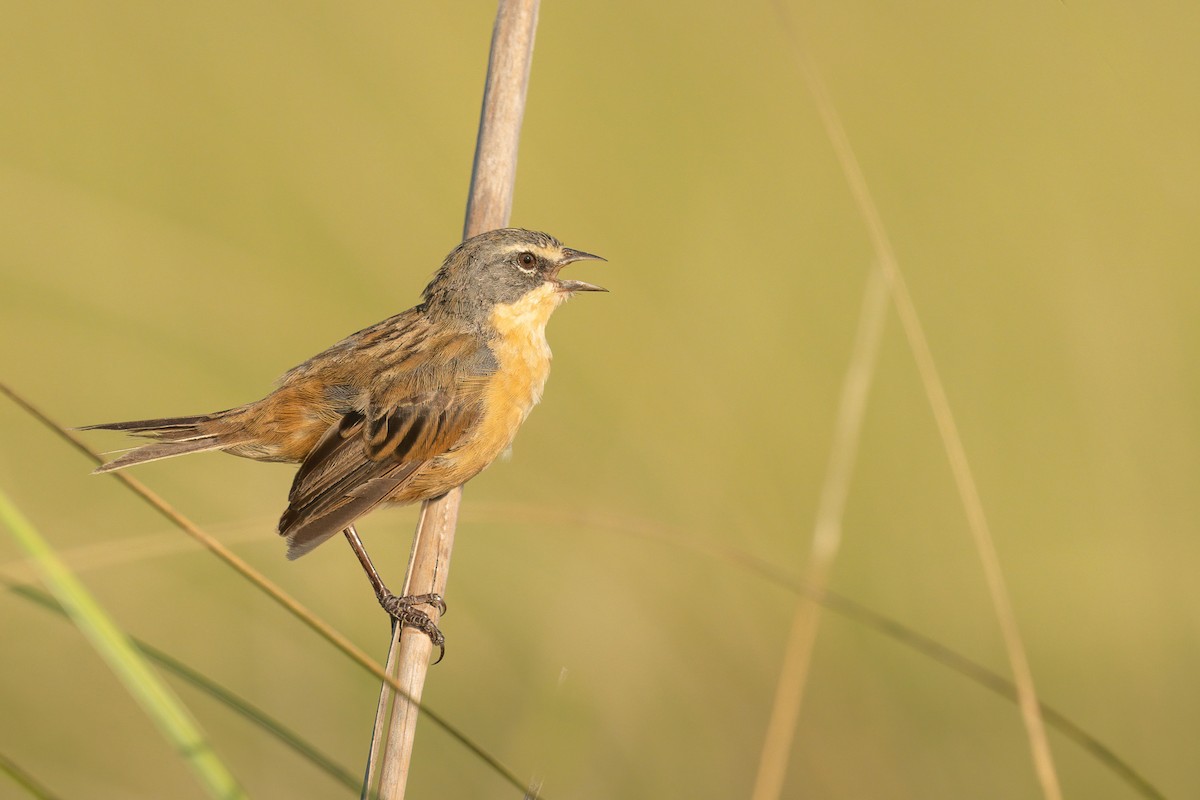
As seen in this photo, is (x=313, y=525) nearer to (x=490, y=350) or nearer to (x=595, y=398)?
(x=490, y=350)

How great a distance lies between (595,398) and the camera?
250 inches

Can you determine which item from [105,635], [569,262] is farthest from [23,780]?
[569,262]

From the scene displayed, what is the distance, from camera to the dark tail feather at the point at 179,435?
143 inches

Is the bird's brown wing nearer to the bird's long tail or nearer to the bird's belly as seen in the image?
the bird's belly

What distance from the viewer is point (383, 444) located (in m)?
3.93

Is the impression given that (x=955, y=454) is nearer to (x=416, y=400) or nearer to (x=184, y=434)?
(x=416, y=400)

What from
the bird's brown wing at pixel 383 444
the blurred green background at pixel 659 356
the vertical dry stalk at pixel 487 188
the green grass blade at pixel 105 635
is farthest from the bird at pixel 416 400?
the green grass blade at pixel 105 635

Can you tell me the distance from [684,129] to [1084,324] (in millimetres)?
3601

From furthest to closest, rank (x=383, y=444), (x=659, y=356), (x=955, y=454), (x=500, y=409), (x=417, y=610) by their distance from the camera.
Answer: (x=659, y=356) → (x=500, y=409) → (x=383, y=444) → (x=417, y=610) → (x=955, y=454)

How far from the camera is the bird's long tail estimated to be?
3.68 m

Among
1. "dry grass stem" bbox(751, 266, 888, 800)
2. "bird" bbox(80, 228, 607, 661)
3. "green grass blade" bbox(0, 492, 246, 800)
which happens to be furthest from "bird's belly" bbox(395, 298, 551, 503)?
"green grass blade" bbox(0, 492, 246, 800)

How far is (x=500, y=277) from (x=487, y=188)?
0.45m

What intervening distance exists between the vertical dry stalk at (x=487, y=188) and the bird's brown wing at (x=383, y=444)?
21cm

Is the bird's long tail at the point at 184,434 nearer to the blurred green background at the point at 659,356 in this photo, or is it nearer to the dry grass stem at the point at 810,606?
the blurred green background at the point at 659,356
